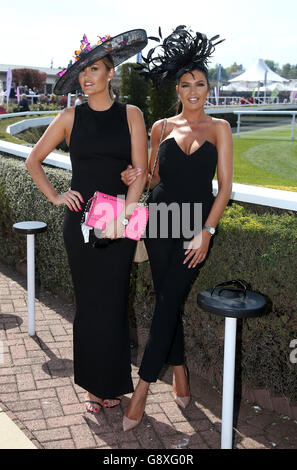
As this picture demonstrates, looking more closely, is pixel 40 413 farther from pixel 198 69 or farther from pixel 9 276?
pixel 9 276

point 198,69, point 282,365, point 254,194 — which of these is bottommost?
point 282,365

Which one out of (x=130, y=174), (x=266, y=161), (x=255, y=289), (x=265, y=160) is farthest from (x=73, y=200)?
(x=265, y=160)

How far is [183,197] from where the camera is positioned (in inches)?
124

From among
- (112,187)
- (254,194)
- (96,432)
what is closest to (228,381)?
(96,432)

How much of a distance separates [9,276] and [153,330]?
3.44 meters

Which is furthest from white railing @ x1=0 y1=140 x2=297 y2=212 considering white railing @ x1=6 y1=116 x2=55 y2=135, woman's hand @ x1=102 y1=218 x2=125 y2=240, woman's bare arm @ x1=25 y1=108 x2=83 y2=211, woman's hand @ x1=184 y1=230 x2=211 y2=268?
white railing @ x1=6 y1=116 x2=55 y2=135

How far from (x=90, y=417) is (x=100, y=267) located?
3.11 feet

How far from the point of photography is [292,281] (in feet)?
10.6

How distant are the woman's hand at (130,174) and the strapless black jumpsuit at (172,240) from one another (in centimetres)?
17

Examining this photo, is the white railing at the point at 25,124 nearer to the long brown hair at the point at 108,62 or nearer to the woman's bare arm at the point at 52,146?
the woman's bare arm at the point at 52,146

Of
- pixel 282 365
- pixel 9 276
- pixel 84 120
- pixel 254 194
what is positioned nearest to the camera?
pixel 84 120

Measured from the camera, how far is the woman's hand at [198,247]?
10.3 feet
